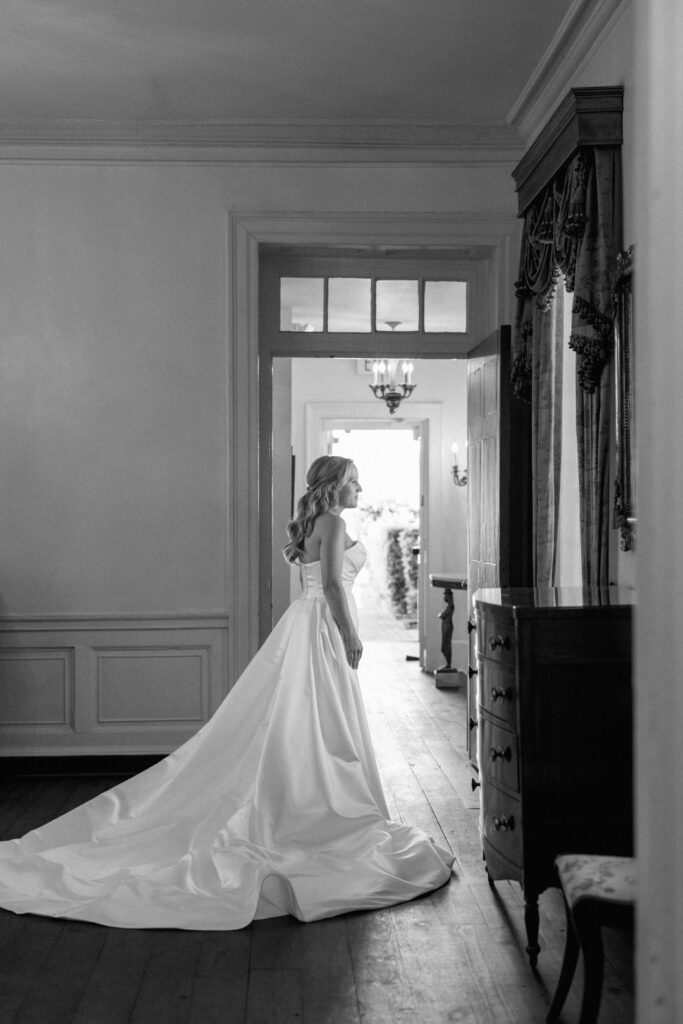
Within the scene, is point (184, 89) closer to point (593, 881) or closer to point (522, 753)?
point (522, 753)

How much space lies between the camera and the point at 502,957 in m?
3.19

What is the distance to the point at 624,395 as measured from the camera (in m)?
3.69

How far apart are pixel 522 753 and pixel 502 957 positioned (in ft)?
2.14

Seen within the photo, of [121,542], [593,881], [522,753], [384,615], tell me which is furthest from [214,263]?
[384,615]

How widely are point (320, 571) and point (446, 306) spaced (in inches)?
88.9

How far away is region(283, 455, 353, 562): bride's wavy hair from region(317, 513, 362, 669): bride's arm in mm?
55

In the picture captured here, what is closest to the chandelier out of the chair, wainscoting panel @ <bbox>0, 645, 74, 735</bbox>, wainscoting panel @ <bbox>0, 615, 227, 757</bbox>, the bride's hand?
wainscoting panel @ <bbox>0, 615, 227, 757</bbox>

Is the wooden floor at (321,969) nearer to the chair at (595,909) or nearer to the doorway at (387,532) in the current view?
the chair at (595,909)

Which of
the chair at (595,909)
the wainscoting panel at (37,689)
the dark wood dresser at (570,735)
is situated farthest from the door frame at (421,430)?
the chair at (595,909)

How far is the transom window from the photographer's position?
6.16m

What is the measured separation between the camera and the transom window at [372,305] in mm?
6156

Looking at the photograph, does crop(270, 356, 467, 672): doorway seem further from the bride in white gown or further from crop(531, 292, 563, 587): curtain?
crop(531, 292, 563, 587): curtain

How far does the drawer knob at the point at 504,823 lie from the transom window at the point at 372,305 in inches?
136

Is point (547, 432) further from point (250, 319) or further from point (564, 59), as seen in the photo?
point (250, 319)
